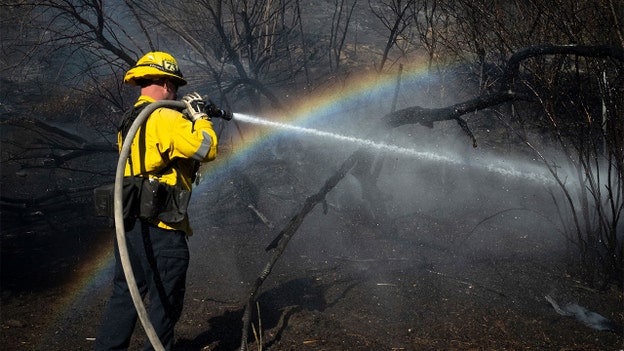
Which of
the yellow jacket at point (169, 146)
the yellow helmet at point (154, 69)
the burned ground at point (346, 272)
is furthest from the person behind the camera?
the burned ground at point (346, 272)

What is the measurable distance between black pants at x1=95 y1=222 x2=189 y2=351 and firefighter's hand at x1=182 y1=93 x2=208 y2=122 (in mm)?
782

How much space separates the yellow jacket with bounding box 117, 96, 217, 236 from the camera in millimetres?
2959

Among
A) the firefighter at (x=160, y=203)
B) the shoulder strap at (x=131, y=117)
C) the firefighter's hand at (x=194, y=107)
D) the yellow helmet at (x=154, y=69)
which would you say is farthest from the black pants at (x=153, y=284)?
the yellow helmet at (x=154, y=69)

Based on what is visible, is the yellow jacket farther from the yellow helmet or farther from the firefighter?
the yellow helmet

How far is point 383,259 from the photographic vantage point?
221 inches

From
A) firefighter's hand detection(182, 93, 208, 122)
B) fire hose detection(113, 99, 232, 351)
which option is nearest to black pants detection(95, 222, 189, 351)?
fire hose detection(113, 99, 232, 351)

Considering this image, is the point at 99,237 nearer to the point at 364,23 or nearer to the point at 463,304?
the point at 463,304

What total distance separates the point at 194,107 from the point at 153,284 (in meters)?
1.21

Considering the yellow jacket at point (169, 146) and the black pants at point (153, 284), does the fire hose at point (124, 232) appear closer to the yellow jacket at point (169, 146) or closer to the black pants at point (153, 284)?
the yellow jacket at point (169, 146)

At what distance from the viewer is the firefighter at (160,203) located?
9.86 feet

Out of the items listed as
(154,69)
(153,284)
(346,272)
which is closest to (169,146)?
(154,69)

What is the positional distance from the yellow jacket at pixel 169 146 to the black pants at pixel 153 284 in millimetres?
112

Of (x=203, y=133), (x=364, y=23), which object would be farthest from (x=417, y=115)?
(x=364, y=23)

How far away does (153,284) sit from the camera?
314 centimetres
